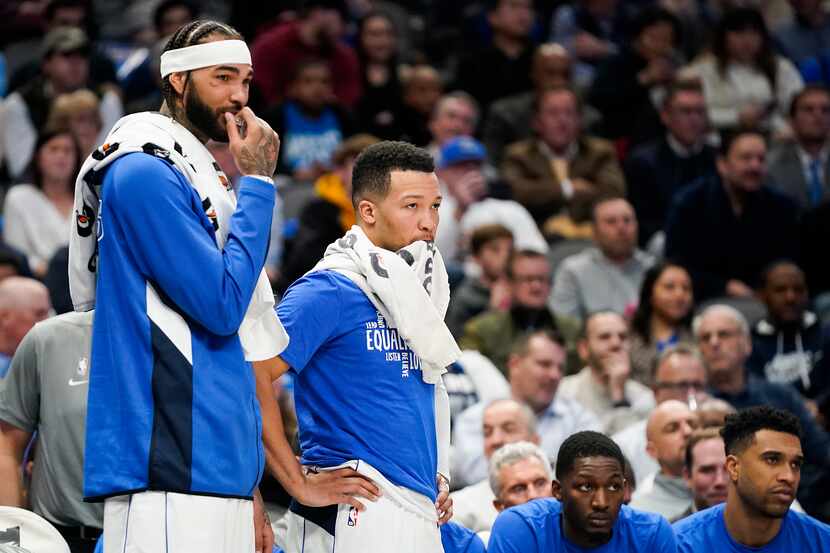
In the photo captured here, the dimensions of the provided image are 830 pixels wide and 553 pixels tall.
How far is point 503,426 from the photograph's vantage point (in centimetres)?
762

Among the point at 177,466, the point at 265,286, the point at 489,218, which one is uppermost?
the point at 489,218

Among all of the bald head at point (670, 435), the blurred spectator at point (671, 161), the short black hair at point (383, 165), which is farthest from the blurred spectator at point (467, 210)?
the short black hair at point (383, 165)

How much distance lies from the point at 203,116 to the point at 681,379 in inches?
203

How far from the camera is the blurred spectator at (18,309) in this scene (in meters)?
7.22

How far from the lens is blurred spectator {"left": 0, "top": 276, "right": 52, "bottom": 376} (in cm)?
722

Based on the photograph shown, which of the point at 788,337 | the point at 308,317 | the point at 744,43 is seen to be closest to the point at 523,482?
the point at 308,317

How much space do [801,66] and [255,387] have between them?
11.2m

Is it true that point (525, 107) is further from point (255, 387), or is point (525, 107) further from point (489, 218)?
point (255, 387)

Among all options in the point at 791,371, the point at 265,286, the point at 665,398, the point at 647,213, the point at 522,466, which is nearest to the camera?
the point at 265,286

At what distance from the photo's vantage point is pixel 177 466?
371 centimetres

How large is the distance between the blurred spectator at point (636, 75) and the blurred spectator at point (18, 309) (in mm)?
6991

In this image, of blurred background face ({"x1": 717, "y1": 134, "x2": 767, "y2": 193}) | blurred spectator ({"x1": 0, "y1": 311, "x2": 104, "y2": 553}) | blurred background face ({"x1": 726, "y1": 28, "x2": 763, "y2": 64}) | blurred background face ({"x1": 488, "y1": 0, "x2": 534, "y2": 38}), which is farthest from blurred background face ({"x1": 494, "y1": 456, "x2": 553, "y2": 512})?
blurred background face ({"x1": 726, "y1": 28, "x2": 763, "y2": 64})

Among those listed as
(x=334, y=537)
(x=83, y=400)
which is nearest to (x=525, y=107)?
(x=83, y=400)

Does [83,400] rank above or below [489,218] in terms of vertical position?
below
